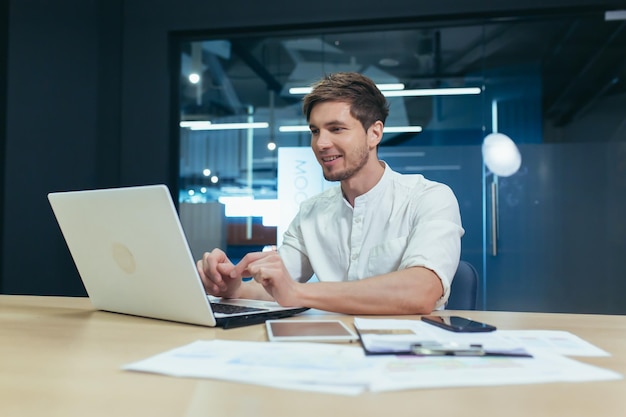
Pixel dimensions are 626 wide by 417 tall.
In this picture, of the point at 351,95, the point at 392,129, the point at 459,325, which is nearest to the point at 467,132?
the point at 392,129

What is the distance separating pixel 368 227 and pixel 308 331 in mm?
944

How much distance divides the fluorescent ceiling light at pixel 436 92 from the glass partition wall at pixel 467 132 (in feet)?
0.03

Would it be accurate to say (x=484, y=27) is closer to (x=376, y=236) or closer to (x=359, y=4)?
(x=359, y=4)

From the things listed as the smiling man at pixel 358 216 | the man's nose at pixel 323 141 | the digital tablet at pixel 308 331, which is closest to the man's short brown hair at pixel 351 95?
the smiling man at pixel 358 216

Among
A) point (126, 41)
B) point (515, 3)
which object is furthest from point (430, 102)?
point (126, 41)

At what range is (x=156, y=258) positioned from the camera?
107 cm

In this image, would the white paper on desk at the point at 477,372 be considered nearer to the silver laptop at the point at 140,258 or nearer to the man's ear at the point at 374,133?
the silver laptop at the point at 140,258

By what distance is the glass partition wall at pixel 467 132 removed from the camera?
370cm

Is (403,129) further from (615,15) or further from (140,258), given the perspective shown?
(140,258)

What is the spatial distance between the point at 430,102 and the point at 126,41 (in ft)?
6.95

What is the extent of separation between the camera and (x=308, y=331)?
0.97 meters

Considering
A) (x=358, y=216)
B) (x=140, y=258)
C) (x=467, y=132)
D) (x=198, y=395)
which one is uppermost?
(x=467, y=132)

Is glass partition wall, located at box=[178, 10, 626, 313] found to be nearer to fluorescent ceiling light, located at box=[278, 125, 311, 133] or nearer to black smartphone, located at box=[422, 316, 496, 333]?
fluorescent ceiling light, located at box=[278, 125, 311, 133]

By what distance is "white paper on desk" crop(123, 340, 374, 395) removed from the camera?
640 mm
